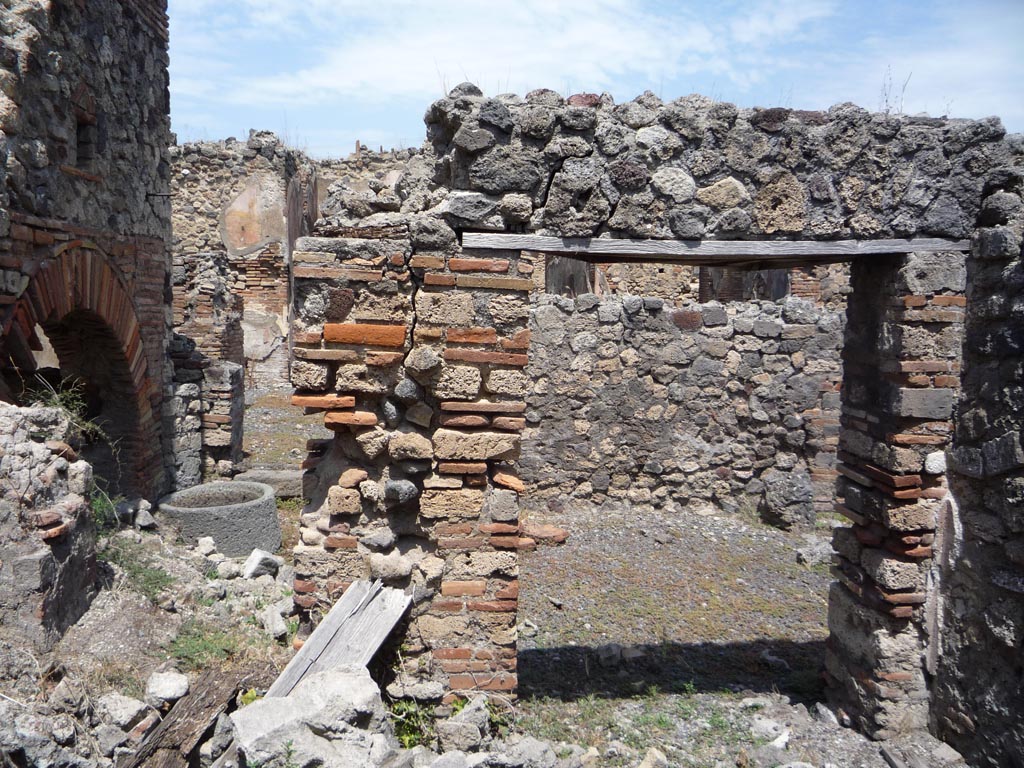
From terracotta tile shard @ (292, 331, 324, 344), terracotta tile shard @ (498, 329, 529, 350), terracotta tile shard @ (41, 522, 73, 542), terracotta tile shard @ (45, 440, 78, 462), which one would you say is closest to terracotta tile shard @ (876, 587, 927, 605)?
terracotta tile shard @ (498, 329, 529, 350)

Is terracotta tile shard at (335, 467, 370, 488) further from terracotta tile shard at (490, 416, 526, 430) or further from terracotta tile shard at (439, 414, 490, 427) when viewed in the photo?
terracotta tile shard at (490, 416, 526, 430)

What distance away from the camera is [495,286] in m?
3.67

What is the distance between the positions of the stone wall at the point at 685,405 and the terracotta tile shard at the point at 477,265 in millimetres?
4264

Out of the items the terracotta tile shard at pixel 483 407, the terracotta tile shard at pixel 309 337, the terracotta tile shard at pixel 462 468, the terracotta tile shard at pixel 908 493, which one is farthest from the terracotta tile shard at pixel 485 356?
the terracotta tile shard at pixel 908 493

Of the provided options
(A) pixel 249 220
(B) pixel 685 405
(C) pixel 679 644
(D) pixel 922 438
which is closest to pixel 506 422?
(D) pixel 922 438

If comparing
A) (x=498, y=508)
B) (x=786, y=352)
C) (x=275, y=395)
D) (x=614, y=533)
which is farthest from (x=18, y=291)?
(x=275, y=395)

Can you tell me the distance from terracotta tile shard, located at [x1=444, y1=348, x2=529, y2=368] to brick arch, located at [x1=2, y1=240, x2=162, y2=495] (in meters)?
3.34

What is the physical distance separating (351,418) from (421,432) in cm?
36

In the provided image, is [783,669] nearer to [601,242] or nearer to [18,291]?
[601,242]

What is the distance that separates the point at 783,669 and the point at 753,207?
10.6 ft

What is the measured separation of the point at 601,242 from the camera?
373 centimetres

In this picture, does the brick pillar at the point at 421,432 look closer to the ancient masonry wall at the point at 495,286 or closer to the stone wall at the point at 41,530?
the ancient masonry wall at the point at 495,286

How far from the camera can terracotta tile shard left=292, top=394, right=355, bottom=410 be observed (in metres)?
3.70

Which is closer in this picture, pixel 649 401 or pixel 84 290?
pixel 84 290
